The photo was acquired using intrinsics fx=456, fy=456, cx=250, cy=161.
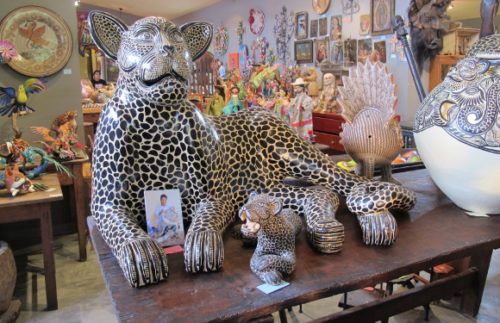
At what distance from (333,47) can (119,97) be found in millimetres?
3874

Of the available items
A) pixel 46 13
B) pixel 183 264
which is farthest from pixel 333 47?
pixel 183 264

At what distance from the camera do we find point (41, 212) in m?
1.78

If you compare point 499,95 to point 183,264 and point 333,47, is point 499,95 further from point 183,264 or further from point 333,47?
point 333,47

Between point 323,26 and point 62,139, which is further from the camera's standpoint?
point 323,26

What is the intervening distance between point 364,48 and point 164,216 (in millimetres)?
3542

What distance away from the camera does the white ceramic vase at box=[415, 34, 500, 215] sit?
3.11 feet

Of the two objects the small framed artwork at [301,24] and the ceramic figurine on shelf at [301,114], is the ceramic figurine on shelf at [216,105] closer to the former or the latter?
the ceramic figurine on shelf at [301,114]

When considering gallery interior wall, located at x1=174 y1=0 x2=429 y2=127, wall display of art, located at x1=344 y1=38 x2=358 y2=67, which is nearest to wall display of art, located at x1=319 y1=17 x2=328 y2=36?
gallery interior wall, located at x1=174 y1=0 x2=429 y2=127

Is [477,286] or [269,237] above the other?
[269,237]

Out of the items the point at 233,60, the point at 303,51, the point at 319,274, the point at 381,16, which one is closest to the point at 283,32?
the point at 303,51

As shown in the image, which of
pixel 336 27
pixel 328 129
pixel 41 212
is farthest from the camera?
pixel 336 27

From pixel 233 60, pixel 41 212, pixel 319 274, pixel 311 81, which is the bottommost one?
pixel 41 212

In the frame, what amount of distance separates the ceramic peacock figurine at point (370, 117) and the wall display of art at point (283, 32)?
4116 millimetres

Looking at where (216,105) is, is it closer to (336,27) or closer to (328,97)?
(328,97)
